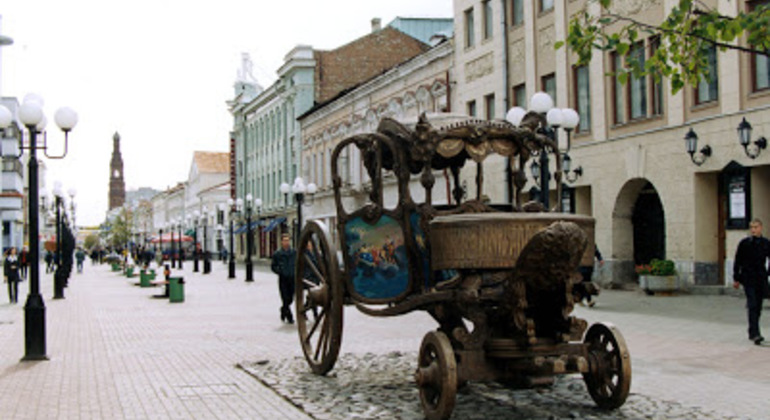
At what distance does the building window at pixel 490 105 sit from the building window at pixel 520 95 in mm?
1525

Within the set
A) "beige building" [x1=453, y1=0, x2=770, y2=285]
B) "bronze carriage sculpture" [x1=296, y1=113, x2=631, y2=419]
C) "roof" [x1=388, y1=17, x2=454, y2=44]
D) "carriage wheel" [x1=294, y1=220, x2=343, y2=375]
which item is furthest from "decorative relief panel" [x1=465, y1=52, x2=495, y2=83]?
"roof" [x1=388, y1=17, x2=454, y2=44]

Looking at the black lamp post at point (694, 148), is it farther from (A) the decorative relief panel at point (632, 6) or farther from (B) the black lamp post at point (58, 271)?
(B) the black lamp post at point (58, 271)

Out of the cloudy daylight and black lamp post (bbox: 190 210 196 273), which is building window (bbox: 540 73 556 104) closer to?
the cloudy daylight

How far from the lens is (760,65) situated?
1923cm

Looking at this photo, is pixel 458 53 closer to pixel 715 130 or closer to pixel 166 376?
pixel 715 130

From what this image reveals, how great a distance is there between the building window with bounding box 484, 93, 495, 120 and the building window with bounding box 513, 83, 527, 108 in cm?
152

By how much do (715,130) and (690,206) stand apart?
1.90 metres

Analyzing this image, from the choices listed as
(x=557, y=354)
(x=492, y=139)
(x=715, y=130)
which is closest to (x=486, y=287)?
(x=557, y=354)

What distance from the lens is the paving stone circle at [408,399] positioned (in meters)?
7.63

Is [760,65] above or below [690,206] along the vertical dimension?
above

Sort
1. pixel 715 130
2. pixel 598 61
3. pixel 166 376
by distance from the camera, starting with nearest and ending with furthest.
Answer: pixel 166 376, pixel 715 130, pixel 598 61

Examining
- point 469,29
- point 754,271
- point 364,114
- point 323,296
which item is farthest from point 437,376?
point 364,114

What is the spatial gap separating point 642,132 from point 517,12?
8360mm

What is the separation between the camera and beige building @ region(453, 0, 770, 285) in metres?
19.6
